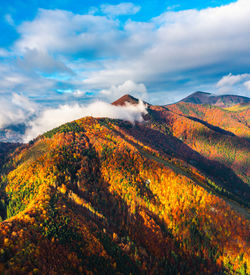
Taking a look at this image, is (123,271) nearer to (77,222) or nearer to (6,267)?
(77,222)

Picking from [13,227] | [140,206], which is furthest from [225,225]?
[13,227]

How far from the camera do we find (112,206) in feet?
643

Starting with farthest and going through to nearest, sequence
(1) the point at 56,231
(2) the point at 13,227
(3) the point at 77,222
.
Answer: (3) the point at 77,222
(1) the point at 56,231
(2) the point at 13,227

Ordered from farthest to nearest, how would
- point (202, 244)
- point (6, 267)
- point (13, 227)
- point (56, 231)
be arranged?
1. point (202, 244)
2. point (56, 231)
3. point (13, 227)
4. point (6, 267)

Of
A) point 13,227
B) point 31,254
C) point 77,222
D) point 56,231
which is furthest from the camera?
point 77,222

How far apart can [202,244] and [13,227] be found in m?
179

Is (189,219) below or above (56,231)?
below

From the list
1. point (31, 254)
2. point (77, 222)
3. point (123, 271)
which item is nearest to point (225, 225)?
point (123, 271)

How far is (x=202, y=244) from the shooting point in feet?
538

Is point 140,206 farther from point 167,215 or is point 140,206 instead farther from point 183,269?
point 183,269

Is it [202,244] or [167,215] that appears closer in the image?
[202,244]

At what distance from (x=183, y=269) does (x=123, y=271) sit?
71.2 metres

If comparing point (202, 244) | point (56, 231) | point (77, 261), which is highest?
point (56, 231)

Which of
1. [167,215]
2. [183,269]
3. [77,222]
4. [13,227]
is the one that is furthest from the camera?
[167,215]
